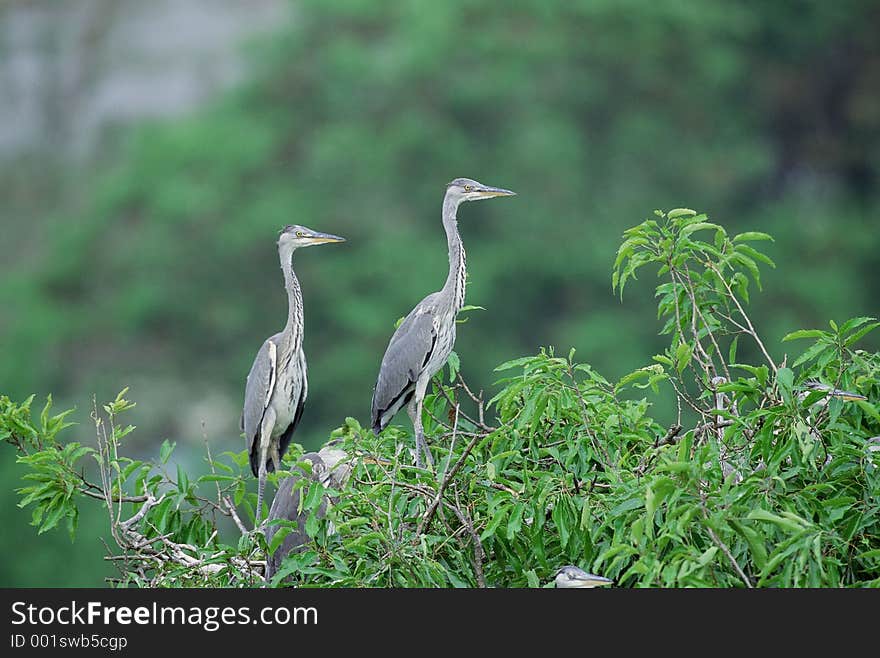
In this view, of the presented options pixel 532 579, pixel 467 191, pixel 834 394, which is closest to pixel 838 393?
pixel 834 394

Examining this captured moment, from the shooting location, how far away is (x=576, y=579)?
3.40m

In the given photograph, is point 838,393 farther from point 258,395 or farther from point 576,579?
point 258,395

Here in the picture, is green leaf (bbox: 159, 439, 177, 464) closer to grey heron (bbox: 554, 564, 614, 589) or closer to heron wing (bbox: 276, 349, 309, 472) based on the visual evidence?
heron wing (bbox: 276, 349, 309, 472)

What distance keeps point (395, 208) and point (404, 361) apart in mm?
→ 10381

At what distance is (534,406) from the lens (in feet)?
11.9

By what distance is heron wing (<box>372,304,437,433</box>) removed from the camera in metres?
4.86

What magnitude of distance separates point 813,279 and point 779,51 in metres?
4.02

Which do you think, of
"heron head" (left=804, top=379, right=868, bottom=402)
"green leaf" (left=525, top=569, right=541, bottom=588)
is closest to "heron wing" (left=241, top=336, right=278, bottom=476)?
"green leaf" (left=525, top=569, right=541, bottom=588)

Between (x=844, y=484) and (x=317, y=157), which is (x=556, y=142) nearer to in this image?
(x=317, y=157)

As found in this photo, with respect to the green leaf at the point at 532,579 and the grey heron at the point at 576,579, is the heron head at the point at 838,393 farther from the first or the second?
the green leaf at the point at 532,579

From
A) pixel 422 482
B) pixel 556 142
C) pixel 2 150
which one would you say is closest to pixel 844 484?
pixel 422 482

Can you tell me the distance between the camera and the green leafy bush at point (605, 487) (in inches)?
123

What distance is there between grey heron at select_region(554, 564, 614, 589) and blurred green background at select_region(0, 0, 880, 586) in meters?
9.92

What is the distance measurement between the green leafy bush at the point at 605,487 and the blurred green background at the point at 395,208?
9379 millimetres
